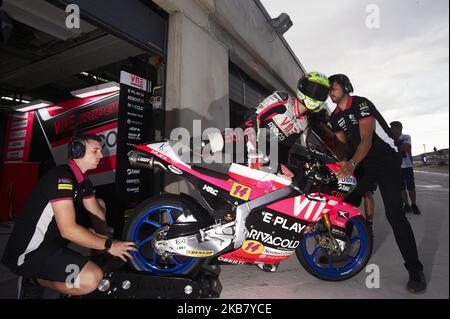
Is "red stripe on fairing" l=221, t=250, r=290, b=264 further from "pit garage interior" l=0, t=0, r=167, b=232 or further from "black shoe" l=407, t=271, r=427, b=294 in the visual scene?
"pit garage interior" l=0, t=0, r=167, b=232

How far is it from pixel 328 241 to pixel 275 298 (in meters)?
0.69

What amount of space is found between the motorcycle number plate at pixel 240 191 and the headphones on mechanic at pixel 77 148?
1191mm

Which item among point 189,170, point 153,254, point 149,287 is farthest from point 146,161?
point 149,287

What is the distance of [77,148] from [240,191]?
1.30m

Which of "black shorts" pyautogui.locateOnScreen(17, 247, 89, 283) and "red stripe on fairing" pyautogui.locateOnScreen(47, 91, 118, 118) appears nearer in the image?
"black shorts" pyautogui.locateOnScreen(17, 247, 89, 283)

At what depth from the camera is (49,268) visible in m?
1.56

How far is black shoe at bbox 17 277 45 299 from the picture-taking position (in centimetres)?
159

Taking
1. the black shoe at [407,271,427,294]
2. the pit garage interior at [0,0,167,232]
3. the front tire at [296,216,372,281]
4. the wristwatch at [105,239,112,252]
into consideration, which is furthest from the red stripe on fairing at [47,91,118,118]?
the black shoe at [407,271,427,294]

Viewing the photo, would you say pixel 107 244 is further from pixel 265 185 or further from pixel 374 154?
pixel 374 154

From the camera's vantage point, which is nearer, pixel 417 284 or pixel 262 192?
pixel 417 284

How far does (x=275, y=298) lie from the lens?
1767 mm

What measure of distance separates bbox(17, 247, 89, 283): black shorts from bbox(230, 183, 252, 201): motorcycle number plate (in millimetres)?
1181

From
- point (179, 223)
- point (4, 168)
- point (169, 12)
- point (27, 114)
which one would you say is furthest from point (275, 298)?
point (27, 114)

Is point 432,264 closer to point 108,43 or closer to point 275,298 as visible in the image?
point 275,298
